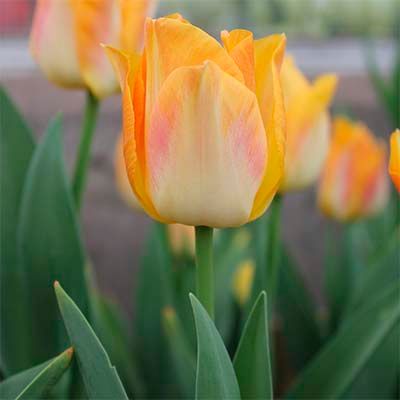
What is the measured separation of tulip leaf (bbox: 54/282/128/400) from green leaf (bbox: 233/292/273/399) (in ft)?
0.24

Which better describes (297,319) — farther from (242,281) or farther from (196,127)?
(196,127)

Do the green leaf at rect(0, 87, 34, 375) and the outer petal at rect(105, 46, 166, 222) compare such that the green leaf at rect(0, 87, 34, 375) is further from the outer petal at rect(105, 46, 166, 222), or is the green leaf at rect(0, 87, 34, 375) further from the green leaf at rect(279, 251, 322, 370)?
the green leaf at rect(279, 251, 322, 370)

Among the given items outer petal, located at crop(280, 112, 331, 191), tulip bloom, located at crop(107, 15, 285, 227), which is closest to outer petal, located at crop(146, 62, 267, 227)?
tulip bloom, located at crop(107, 15, 285, 227)

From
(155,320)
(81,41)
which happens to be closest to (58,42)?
(81,41)

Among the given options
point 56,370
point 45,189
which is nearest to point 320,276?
point 45,189

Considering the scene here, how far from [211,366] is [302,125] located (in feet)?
1.03

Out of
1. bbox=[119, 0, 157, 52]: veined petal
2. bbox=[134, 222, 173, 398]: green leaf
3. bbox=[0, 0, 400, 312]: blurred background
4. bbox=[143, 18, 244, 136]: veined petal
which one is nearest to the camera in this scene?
bbox=[143, 18, 244, 136]: veined petal

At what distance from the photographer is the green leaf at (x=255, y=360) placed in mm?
431

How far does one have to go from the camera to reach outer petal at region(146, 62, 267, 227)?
1.23 ft

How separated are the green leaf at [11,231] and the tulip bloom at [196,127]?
0.22 metres

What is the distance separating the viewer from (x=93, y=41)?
570mm

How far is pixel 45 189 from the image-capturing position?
0.57m

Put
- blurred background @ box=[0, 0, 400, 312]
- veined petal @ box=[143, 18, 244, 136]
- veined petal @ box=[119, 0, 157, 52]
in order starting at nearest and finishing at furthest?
veined petal @ box=[143, 18, 244, 136]
veined petal @ box=[119, 0, 157, 52]
blurred background @ box=[0, 0, 400, 312]

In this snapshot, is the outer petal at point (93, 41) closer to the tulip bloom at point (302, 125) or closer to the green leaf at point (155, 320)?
the tulip bloom at point (302, 125)
